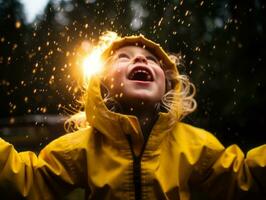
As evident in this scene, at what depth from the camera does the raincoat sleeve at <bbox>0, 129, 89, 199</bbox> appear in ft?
7.97

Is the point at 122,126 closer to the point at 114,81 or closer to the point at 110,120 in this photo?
the point at 110,120

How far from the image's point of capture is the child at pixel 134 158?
253 centimetres

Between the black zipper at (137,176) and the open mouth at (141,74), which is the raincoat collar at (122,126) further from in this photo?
the open mouth at (141,74)

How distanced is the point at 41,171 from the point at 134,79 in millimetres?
738

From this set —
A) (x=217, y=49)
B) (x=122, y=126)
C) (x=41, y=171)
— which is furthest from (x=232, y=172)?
(x=217, y=49)

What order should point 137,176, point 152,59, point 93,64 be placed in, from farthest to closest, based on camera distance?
point 93,64 < point 152,59 < point 137,176

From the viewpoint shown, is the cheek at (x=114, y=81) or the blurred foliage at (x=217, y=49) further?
the blurred foliage at (x=217, y=49)

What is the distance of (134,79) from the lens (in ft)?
9.39

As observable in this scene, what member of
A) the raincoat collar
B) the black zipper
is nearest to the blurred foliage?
the raincoat collar

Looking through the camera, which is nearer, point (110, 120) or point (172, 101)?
point (110, 120)

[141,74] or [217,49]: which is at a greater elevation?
[217,49]

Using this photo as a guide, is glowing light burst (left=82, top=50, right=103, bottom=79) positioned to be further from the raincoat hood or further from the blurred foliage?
the blurred foliage

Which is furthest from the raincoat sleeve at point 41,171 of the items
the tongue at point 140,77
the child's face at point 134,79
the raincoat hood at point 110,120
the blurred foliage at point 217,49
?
the blurred foliage at point 217,49

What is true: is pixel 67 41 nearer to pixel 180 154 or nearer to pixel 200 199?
pixel 200 199
